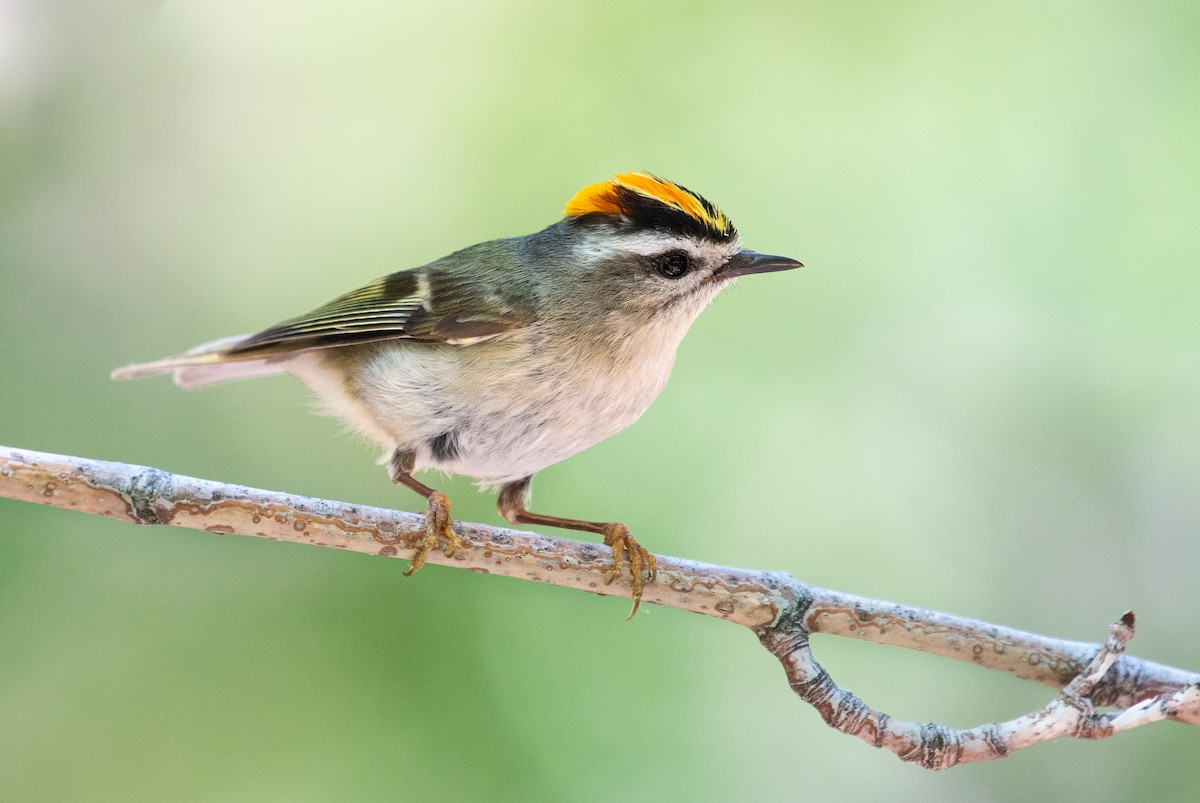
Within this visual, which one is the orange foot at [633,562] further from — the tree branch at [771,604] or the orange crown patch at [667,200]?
the orange crown patch at [667,200]

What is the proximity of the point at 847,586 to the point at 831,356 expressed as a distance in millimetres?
721

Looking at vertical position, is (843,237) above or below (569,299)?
above

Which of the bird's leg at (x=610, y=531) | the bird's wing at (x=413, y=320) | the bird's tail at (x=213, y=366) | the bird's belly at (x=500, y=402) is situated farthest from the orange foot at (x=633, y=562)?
the bird's tail at (x=213, y=366)

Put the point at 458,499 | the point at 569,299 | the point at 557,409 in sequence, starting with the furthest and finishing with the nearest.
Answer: the point at 458,499 → the point at 569,299 → the point at 557,409

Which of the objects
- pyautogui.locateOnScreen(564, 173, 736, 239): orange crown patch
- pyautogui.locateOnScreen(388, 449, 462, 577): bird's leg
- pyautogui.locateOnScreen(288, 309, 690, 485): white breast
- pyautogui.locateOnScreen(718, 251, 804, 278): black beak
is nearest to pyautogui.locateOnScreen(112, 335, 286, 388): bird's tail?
pyautogui.locateOnScreen(288, 309, 690, 485): white breast

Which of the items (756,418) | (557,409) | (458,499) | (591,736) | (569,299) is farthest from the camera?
(756,418)

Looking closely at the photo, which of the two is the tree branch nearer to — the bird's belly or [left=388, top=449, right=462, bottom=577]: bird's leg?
[left=388, top=449, right=462, bottom=577]: bird's leg

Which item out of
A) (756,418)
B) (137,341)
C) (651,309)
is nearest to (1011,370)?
(756,418)

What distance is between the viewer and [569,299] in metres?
2.31

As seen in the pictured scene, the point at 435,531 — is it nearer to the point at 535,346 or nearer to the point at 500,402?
the point at 500,402

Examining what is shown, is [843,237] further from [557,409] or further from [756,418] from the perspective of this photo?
[557,409]

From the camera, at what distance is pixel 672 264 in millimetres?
2277

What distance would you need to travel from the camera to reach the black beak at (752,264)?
2152 mm

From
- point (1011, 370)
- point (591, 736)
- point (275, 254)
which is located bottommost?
point (591, 736)
